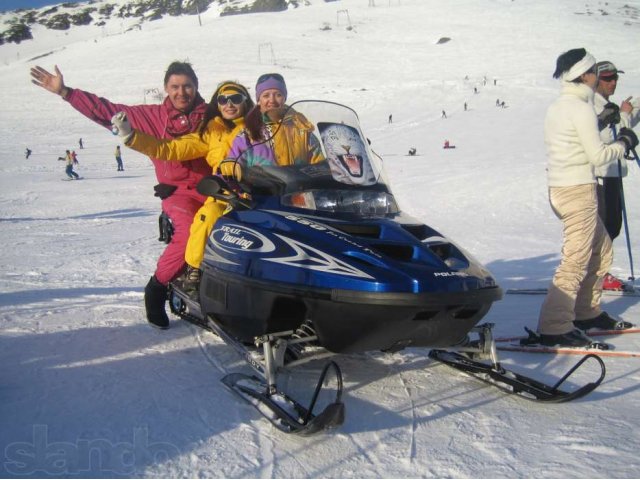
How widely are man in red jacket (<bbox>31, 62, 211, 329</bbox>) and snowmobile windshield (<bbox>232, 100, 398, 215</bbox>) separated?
1030 mm

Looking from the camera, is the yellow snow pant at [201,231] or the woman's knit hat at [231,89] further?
the woman's knit hat at [231,89]

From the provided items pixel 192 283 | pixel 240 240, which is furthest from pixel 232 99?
pixel 240 240

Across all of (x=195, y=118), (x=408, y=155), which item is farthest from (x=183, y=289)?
(x=408, y=155)

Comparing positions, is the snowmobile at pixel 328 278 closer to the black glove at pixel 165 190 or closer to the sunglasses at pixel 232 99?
the sunglasses at pixel 232 99

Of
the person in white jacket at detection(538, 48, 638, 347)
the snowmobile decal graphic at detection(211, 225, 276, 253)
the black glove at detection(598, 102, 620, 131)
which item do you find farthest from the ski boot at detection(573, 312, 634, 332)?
the snowmobile decal graphic at detection(211, 225, 276, 253)

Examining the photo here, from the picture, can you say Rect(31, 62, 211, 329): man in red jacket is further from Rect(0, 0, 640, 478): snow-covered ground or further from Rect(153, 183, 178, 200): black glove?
Rect(0, 0, 640, 478): snow-covered ground

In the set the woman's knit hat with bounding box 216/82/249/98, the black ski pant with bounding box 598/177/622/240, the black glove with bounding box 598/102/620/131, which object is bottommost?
the black ski pant with bounding box 598/177/622/240

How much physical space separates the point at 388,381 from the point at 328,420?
90 cm

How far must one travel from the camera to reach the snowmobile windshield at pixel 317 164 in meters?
3.47

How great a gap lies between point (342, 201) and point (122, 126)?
5.41 ft

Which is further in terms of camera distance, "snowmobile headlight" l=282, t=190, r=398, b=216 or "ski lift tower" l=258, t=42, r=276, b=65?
"ski lift tower" l=258, t=42, r=276, b=65

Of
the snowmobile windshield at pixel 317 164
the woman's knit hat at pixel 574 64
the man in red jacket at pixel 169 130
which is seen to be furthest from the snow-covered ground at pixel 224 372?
the woman's knit hat at pixel 574 64

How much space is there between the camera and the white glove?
3.97 metres

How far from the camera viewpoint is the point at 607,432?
281 cm
